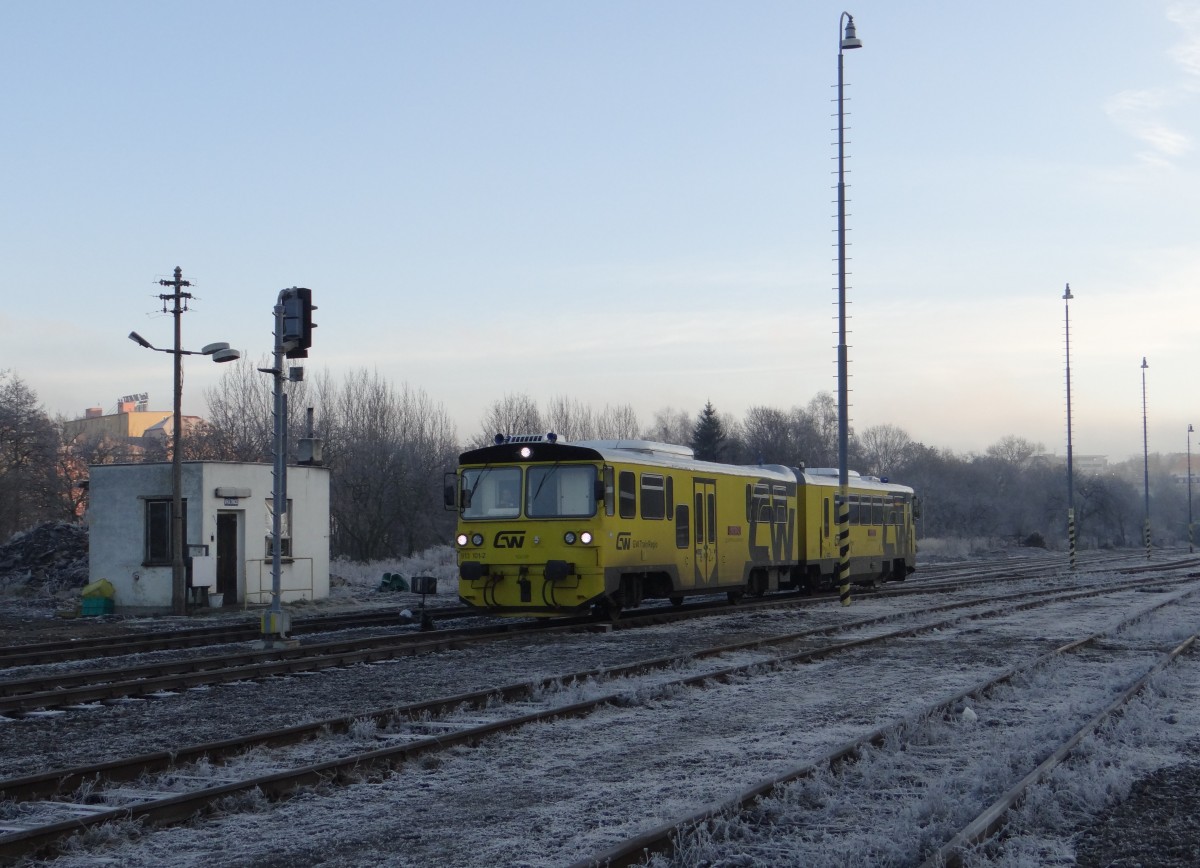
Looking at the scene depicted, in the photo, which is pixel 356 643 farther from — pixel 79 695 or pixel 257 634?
pixel 79 695

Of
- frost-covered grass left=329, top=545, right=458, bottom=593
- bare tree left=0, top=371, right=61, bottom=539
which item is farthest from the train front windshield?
bare tree left=0, top=371, right=61, bottom=539

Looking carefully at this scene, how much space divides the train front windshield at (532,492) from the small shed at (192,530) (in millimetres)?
9503

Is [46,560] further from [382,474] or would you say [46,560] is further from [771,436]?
[771,436]

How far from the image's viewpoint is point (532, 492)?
2039cm

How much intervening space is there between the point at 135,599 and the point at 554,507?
13.2 m

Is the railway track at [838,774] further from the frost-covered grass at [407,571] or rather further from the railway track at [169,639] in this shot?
the frost-covered grass at [407,571]

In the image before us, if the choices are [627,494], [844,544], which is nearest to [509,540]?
[627,494]

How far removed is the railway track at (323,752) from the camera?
7.49m

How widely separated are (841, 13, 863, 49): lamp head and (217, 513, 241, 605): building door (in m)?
17.1

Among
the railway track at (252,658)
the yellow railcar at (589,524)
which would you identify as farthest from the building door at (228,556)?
the yellow railcar at (589,524)

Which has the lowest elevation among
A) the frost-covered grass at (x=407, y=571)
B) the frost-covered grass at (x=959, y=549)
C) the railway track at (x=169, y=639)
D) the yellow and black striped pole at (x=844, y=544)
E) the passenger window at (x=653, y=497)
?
the frost-covered grass at (x=959, y=549)

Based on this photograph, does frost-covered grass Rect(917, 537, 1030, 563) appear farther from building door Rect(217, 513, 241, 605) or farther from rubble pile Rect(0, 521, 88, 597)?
building door Rect(217, 513, 241, 605)

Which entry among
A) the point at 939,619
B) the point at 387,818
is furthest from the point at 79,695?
the point at 939,619

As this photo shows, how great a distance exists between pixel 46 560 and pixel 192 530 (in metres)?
11.3
